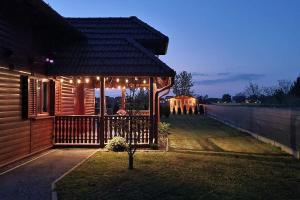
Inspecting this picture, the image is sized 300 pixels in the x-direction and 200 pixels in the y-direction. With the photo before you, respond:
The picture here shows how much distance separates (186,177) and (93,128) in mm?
5963

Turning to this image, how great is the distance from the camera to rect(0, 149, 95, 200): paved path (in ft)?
23.8

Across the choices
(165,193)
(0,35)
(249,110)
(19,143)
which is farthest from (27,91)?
(249,110)

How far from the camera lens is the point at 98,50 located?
14.7m

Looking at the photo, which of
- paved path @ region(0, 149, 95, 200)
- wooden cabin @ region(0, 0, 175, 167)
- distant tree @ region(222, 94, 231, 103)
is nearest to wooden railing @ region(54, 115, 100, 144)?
wooden cabin @ region(0, 0, 175, 167)

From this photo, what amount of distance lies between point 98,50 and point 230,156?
5.85 m

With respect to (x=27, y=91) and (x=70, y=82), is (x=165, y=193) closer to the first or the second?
(x=27, y=91)

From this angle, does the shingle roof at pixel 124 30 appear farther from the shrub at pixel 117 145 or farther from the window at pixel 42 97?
the shrub at pixel 117 145

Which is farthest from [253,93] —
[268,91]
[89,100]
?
[89,100]

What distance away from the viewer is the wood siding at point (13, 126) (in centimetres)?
986

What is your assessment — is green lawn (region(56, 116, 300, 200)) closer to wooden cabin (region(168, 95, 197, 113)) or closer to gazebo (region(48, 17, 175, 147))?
gazebo (region(48, 17, 175, 147))

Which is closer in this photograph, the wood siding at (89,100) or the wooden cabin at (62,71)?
the wooden cabin at (62,71)

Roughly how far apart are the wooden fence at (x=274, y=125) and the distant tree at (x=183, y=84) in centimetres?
5100

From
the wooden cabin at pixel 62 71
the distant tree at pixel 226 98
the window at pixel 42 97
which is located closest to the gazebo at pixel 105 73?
the wooden cabin at pixel 62 71

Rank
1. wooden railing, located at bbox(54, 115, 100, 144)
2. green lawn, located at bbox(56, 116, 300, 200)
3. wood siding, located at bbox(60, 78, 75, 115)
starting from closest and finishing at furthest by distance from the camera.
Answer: green lawn, located at bbox(56, 116, 300, 200) → wooden railing, located at bbox(54, 115, 100, 144) → wood siding, located at bbox(60, 78, 75, 115)
